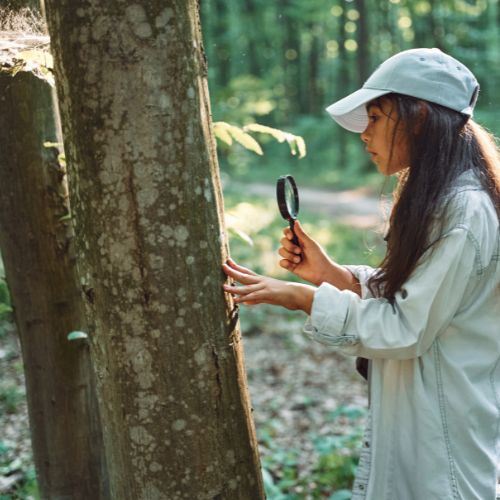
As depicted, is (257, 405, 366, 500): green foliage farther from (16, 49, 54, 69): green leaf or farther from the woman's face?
(16, 49, 54, 69): green leaf

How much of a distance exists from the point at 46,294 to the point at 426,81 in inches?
76.8

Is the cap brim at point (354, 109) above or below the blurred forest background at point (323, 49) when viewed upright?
below

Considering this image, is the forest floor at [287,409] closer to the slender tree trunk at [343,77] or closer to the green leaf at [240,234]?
the green leaf at [240,234]

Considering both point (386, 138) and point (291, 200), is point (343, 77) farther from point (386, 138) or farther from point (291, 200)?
point (386, 138)

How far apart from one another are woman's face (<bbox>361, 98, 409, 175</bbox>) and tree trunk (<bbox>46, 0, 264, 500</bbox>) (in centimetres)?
61

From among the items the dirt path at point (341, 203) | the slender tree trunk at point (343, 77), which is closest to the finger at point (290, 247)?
the dirt path at point (341, 203)

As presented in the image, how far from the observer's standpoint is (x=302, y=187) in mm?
22812

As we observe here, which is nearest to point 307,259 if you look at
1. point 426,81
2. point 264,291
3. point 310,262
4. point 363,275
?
point 310,262

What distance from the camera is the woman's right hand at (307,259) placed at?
2422 millimetres

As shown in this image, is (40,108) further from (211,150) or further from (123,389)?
(123,389)

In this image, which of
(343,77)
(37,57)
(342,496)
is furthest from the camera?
(343,77)

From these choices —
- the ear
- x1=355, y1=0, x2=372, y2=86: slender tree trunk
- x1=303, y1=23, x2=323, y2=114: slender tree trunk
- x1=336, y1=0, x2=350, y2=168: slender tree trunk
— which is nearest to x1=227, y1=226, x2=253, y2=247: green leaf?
the ear

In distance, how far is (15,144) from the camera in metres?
2.76

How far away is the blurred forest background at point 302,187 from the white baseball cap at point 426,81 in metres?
0.67
